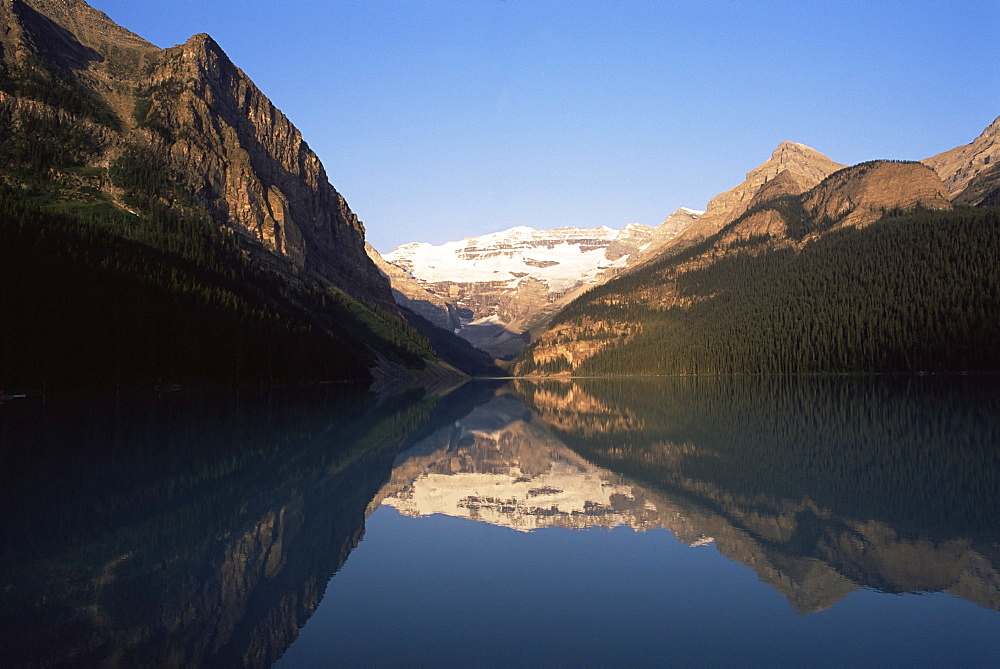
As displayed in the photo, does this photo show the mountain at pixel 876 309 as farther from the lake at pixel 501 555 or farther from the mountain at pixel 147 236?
the lake at pixel 501 555

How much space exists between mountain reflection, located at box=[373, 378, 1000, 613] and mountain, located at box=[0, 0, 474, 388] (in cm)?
4847

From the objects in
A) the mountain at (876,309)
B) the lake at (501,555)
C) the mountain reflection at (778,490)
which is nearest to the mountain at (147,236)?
the lake at (501,555)

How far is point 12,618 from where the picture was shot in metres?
10.1

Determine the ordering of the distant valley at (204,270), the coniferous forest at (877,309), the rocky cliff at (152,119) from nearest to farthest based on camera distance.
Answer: the distant valley at (204,270), the coniferous forest at (877,309), the rocky cliff at (152,119)

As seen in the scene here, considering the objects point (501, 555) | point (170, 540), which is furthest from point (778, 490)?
point (170, 540)

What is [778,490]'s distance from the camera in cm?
2064

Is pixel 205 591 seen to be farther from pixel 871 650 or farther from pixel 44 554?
pixel 871 650

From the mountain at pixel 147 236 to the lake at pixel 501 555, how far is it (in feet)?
154

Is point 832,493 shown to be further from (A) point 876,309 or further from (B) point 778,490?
(A) point 876,309

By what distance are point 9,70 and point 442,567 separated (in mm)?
177287

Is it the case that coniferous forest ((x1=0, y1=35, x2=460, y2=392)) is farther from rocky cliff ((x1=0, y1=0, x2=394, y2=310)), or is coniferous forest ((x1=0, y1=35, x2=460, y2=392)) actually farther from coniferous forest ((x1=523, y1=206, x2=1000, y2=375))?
coniferous forest ((x1=523, y1=206, x2=1000, y2=375))

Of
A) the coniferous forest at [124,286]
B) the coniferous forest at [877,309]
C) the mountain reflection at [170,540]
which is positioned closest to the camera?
the mountain reflection at [170,540]

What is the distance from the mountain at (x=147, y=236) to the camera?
71688mm

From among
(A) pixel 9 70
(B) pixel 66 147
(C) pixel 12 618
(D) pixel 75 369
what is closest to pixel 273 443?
(C) pixel 12 618
